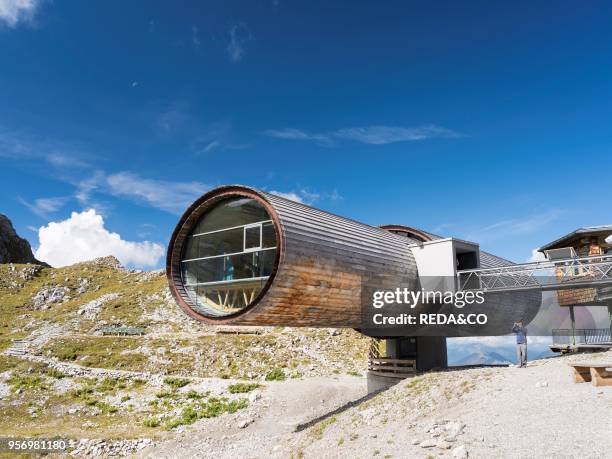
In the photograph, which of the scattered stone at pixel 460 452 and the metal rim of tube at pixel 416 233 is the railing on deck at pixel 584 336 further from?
the scattered stone at pixel 460 452

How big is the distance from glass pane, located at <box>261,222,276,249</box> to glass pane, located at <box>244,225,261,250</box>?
9.7 inches

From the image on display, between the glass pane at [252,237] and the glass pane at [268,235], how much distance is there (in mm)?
246

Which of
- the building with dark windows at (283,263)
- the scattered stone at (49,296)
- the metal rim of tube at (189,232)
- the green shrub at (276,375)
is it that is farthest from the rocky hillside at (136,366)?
the building with dark windows at (283,263)

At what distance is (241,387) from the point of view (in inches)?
1157

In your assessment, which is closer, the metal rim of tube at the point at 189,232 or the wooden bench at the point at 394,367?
the metal rim of tube at the point at 189,232

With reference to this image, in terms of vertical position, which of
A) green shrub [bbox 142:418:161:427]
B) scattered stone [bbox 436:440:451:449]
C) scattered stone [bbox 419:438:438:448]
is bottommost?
green shrub [bbox 142:418:161:427]

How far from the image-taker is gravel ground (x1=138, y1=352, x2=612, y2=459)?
31.2ft

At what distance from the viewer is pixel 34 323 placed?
57906 mm

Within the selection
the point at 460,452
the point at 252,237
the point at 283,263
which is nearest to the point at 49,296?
the point at 252,237

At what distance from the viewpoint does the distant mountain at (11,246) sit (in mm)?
106756

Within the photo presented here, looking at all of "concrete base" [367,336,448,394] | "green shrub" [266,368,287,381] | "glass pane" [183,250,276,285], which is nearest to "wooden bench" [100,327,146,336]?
"green shrub" [266,368,287,381]

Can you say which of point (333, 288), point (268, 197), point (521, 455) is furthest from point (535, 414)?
point (268, 197)

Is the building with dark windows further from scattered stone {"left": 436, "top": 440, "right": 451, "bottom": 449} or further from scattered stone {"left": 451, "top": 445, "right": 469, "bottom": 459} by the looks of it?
scattered stone {"left": 451, "top": 445, "right": 469, "bottom": 459}

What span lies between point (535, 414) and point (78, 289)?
77.7m
